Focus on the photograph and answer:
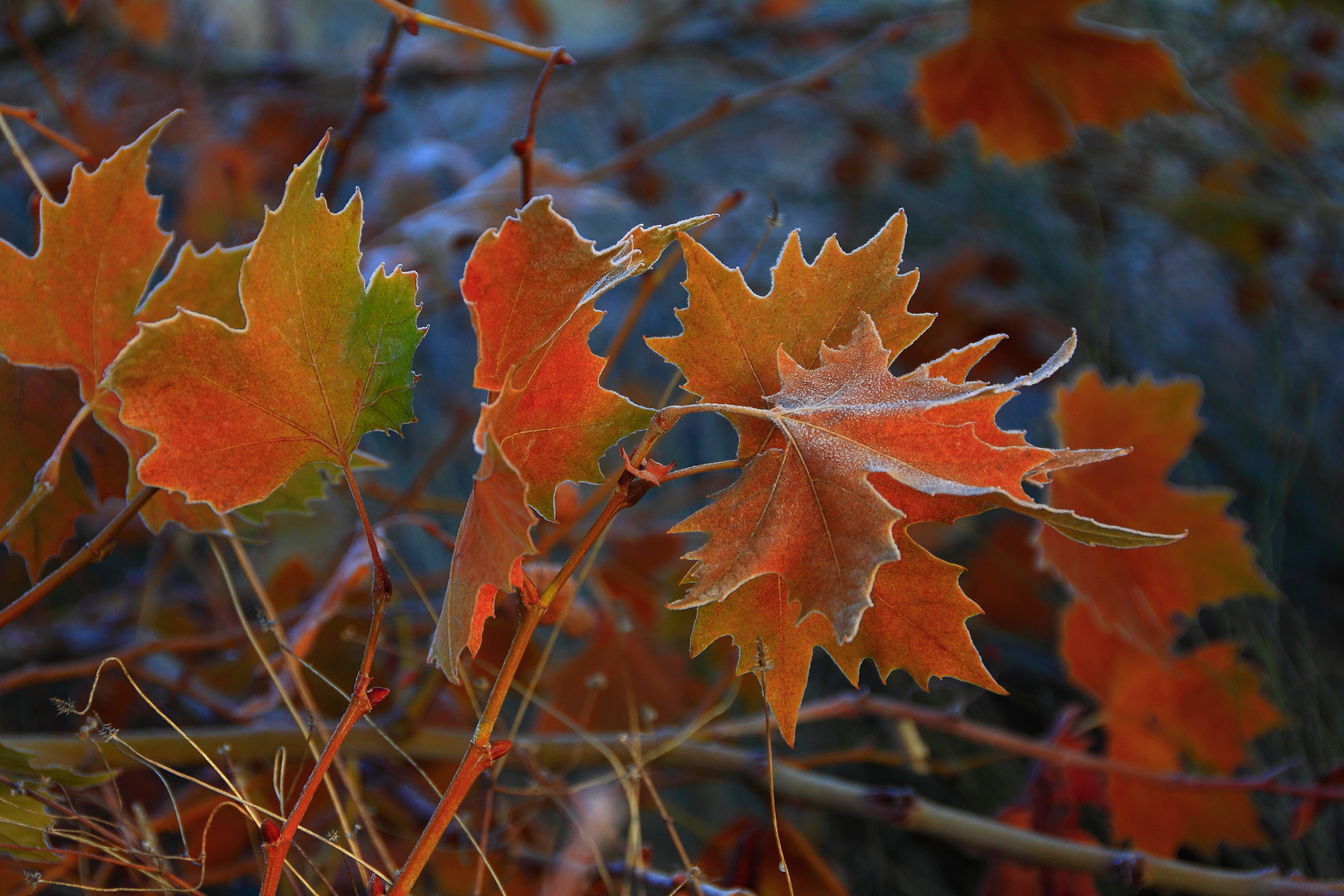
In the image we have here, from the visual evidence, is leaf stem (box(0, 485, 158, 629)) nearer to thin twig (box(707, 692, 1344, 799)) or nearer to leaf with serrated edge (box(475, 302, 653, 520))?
leaf with serrated edge (box(475, 302, 653, 520))

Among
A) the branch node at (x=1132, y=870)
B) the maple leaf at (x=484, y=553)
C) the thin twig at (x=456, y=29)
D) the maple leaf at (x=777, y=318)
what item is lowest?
the branch node at (x=1132, y=870)

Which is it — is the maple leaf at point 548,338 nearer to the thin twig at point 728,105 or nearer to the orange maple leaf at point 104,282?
the orange maple leaf at point 104,282

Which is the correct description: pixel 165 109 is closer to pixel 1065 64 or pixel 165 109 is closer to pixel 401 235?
pixel 401 235

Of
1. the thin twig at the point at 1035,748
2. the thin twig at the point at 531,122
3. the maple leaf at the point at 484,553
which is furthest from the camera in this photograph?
the thin twig at the point at 1035,748

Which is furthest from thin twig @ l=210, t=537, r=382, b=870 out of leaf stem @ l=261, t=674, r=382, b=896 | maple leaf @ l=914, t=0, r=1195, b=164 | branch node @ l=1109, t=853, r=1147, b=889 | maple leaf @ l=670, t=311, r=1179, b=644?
maple leaf @ l=914, t=0, r=1195, b=164

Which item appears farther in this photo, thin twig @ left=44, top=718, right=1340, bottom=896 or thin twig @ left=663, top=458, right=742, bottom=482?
thin twig @ left=44, top=718, right=1340, bottom=896

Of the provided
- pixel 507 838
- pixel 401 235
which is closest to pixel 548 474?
pixel 507 838

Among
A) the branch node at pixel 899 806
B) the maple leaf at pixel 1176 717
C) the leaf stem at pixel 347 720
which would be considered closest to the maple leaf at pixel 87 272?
the leaf stem at pixel 347 720
